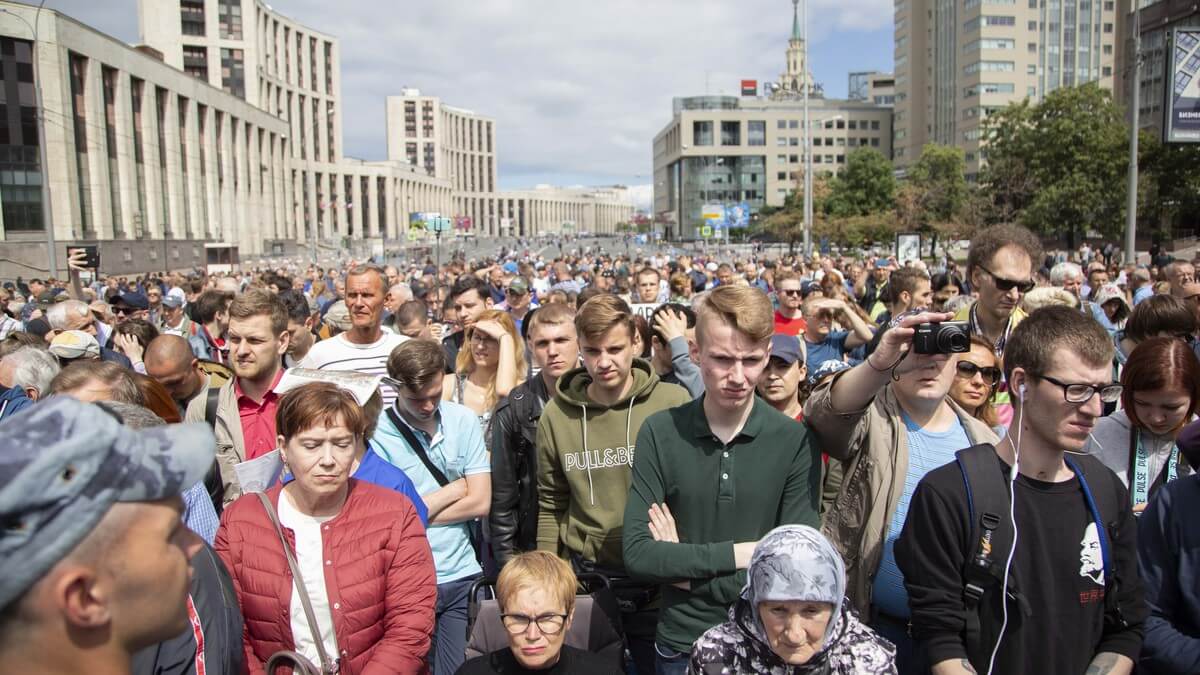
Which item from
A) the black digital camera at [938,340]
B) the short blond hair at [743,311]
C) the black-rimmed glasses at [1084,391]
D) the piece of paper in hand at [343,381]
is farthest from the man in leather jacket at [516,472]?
the black-rimmed glasses at [1084,391]

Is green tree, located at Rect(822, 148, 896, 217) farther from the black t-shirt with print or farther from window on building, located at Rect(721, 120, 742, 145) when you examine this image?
the black t-shirt with print

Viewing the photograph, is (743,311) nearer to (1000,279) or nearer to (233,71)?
(1000,279)

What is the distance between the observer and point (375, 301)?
625 centimetres

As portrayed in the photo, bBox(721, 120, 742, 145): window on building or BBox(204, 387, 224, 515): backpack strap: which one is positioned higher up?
BBox(721, 120, 742, 145): window on building

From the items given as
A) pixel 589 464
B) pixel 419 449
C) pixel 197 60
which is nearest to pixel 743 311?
pixel 589 464

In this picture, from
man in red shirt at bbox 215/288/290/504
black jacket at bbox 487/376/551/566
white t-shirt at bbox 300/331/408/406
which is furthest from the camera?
white t-shirt at bbox 300/331/408/406

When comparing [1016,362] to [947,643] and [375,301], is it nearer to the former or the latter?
[947,643]

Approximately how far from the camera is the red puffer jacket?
3.04 metres

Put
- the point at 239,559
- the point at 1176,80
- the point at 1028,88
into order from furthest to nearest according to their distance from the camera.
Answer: the point at 1028,88, the point at 1176,80, the point at 239,559

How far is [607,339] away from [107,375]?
225 cm

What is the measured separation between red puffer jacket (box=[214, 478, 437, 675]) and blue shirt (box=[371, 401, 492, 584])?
954 mm

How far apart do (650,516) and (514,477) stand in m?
1.41

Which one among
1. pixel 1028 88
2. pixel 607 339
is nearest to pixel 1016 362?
pixel 607 339

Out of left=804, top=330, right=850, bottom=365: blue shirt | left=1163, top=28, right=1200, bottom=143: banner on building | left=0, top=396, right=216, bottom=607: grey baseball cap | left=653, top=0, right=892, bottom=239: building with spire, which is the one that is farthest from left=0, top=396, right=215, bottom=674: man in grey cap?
left=653, top=0, right=892, bottom=239: building with spire
